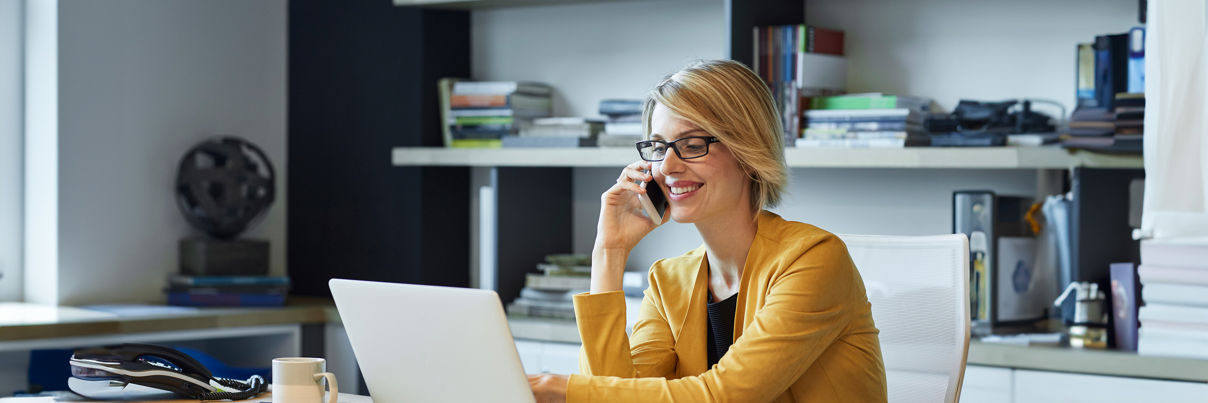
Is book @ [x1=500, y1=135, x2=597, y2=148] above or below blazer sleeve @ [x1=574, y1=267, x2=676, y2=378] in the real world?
above

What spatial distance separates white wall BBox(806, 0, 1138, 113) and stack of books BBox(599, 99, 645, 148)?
54 centimetres

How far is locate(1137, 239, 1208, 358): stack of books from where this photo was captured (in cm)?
247

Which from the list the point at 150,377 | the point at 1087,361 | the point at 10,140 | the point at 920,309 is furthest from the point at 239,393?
the point at 10,140

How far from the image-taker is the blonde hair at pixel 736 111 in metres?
1.78

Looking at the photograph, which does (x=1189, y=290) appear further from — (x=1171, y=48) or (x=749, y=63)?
(x=749, y=63)

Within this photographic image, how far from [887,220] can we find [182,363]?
1925 millimetres

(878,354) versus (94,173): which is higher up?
(94,173)

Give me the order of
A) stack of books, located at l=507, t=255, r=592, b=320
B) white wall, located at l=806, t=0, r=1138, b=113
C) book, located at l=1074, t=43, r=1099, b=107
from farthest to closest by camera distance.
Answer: stack of books, located at l=507, t=255, r=592, b=320, white wall, located at l=806, t=0, r=1138, b=113, book, located at l=1074, t=43, r=1099, b=107

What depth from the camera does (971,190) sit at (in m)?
2.98

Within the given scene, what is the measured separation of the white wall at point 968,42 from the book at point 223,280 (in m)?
1.68

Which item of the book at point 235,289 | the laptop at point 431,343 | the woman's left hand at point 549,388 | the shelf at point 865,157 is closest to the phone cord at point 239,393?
the laptop at point 431,343

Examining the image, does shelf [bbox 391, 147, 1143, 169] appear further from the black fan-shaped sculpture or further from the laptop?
the laptop

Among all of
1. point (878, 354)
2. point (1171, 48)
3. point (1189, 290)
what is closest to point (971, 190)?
point (1189, 290)

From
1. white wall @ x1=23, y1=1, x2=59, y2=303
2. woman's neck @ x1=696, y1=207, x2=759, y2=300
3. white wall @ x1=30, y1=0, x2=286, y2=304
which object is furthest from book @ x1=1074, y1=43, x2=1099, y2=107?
white wall @ x1=23, y1=1, x2=59, y2=303
